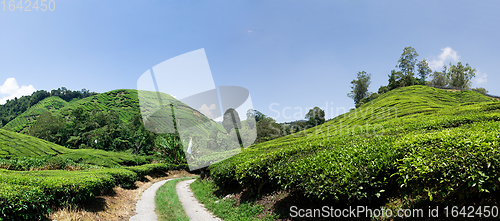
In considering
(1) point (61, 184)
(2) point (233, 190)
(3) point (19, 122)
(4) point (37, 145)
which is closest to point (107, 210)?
(1) point (61, 184)

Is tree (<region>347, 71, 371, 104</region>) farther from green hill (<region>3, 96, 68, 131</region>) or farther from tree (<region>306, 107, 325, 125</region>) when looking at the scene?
green hill (<region>3, 96, 68, 131</region>)

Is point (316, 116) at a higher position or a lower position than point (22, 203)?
higher

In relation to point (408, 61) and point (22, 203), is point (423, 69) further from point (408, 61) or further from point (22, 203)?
point (22, 203)

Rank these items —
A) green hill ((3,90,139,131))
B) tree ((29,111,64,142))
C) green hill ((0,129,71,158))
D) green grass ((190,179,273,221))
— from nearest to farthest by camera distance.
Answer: green grass ((190,179,273,221))
green hill ((0,129,71,158))
tree ((29,111,64,142))
green hill ((3,90,139,131))

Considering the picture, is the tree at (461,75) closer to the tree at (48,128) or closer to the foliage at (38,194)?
the foliage at (38,194)

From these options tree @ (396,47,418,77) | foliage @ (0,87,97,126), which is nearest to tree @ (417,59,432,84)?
tree @ (396,47,418,77)

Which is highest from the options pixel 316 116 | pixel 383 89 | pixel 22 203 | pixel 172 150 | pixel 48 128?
pixel 383 89

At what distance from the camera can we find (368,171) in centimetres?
459

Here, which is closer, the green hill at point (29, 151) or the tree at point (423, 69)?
the green hill at point (29, 151)

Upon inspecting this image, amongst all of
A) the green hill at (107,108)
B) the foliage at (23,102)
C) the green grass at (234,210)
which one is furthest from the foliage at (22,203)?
the foliage at (23,102)

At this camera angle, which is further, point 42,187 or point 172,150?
point 172,150

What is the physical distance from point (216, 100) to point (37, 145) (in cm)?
2161

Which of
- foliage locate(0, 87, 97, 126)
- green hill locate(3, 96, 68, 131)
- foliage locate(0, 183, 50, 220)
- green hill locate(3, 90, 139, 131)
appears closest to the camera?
foliage locate(0, 183, 50, 220)

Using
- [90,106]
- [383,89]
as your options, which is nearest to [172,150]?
[383,89]
